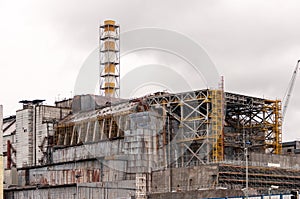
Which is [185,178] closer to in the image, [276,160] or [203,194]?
[203,194]

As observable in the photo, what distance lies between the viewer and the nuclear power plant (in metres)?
108

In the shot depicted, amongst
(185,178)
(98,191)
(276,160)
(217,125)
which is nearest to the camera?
(185,178)

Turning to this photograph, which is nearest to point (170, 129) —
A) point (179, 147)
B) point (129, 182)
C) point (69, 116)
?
point (179, 147)

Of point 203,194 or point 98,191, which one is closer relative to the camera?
point 203,194

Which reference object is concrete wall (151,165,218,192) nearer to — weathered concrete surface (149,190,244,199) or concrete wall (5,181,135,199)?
concrete wall (5,181,135,199)

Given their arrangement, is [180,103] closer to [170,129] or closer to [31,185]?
[170,129]

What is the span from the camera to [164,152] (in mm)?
114500

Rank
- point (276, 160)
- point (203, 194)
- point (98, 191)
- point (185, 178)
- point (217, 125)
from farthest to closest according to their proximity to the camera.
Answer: point (276, 160), point (217, 125), point (98, 191), point (185, 178), point (203, 194)

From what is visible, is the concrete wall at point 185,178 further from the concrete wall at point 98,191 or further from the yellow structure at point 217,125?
the yellow structure at point 217,125

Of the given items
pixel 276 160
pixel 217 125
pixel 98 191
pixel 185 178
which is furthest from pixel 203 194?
pixel 276 160

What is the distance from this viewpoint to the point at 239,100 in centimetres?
11806

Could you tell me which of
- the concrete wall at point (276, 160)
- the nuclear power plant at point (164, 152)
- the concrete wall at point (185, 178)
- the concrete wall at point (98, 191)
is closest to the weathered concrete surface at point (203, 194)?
the nuclear power plant at point (164, 152)

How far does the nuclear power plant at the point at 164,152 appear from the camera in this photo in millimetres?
108438

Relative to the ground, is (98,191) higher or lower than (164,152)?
lower
